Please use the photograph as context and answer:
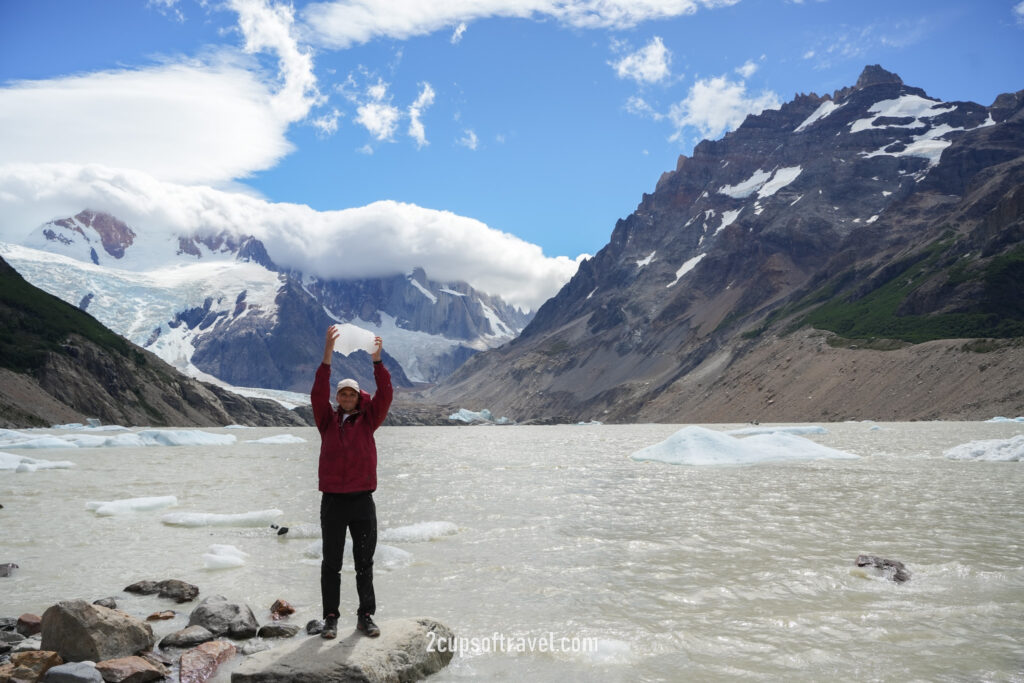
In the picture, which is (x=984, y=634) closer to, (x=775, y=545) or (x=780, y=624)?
(x=780, y=624)

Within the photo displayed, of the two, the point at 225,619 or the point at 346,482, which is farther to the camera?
the point at 225,619

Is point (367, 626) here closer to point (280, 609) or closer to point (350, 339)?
point (280, 609)

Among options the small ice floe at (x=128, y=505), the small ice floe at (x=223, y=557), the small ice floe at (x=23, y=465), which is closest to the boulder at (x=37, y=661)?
the small ice floe at (x=223, y=557)

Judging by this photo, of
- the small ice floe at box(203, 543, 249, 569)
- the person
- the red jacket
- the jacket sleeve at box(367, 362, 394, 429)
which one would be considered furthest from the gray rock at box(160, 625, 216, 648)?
the small ice floe at box(203, 543, 249, 569)

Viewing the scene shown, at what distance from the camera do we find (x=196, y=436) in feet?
222

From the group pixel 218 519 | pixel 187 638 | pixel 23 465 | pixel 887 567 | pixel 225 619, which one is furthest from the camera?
pixel 23 465

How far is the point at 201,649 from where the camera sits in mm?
8453

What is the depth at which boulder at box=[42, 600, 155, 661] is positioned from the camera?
8.20 m

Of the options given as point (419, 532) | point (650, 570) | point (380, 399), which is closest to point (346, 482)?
point (380, 399)

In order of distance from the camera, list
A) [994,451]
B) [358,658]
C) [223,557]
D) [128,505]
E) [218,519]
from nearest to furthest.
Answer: [358,658] < [223,557] < [218,519] < [128,505] < [994,451]

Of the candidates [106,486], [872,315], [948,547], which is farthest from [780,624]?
[872,315]

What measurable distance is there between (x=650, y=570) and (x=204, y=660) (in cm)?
798

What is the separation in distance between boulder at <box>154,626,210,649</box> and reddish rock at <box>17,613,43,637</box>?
1883mm

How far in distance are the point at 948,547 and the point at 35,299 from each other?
463 ft
